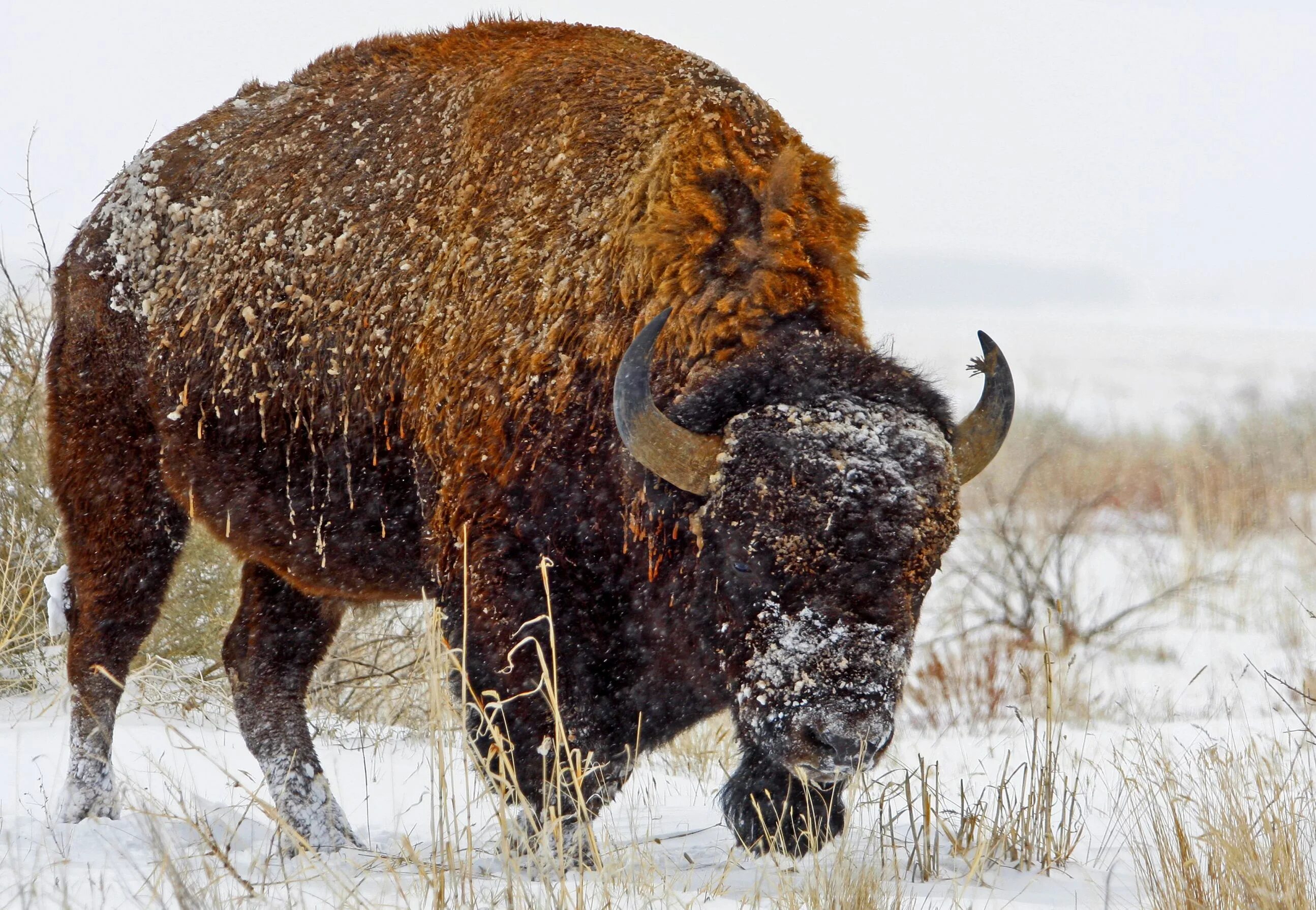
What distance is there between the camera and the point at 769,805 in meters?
3.80

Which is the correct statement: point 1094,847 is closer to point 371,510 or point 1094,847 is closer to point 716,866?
point 716,866

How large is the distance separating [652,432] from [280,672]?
8.49 feet

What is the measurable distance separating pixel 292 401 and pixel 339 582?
0.69m

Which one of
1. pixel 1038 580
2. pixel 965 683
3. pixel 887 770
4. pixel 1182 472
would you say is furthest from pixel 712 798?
pixel 1182 472

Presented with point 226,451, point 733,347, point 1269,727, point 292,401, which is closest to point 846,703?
point 733,347

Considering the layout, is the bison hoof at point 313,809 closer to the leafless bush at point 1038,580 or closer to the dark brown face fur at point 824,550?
the dark brown face fur at point 824,550

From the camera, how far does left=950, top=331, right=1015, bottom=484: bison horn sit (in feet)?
12.1

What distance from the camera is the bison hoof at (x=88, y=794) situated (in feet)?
14.7

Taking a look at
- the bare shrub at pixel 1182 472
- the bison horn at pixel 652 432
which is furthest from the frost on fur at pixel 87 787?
the bare shrub at pixel 1182 472

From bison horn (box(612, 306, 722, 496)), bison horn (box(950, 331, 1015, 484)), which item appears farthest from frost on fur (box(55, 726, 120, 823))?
bison horn (box(950, 331, 1015, 484))

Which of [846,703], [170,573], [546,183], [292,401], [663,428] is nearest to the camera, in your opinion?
[846,703]

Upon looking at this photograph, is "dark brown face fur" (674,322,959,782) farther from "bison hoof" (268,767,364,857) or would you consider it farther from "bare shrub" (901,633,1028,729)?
"bare shrub" (901,633,1028,729)

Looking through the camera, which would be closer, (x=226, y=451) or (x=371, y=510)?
(x=371, y=510)

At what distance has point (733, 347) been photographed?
3773 mm
